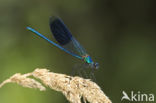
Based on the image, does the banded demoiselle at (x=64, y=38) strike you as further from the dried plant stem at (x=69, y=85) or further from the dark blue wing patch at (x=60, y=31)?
the dried plant stem at (x=69, y=85)

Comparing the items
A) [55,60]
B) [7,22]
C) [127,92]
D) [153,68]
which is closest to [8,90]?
[55,60]

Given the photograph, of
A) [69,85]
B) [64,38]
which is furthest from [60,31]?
[69,85]

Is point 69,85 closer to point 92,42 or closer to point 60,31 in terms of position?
point 60,31

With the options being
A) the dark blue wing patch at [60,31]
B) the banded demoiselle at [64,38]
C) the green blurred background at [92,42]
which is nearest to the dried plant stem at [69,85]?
the banded demoiselle at [64,38]

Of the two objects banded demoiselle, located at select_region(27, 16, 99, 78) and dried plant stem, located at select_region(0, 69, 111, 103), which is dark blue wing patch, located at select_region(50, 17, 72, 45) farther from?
dried plant stem, located at select_region(0, 69, 111, 103)

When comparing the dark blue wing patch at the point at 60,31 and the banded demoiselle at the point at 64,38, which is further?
the dark blue wing patch at the point at 60,31

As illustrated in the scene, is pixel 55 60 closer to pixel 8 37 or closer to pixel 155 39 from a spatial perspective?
pixel 8 37
